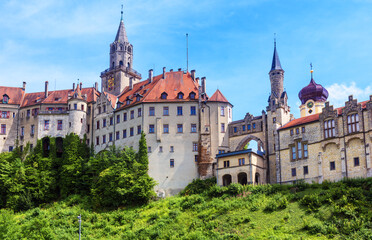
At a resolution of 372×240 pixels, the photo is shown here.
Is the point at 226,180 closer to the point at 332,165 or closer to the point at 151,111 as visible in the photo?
the point at 332,165

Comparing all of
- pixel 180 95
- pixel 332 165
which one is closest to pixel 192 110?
pixel 180 95

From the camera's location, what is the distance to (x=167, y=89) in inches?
3743

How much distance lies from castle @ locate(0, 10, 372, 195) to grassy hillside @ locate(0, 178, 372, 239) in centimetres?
550

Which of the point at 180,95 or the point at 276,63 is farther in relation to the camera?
the point at 276,63

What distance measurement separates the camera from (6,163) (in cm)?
9238

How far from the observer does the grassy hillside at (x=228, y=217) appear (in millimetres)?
62344

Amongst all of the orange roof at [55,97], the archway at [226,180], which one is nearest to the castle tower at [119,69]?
the orange roof at [55,97]

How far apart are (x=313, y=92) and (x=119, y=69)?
37119 mm

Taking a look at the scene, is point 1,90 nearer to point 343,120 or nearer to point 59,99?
point 59,99

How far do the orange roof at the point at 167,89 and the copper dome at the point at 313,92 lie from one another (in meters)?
24.2

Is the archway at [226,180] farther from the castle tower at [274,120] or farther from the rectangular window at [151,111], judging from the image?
the rectangular window at [151,111]

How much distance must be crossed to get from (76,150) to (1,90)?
2306 cm

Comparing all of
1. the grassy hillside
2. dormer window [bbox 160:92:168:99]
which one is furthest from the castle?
the grassy hillside

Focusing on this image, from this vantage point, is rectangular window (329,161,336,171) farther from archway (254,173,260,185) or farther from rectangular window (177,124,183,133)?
rectangular window (177,124,183,133)
